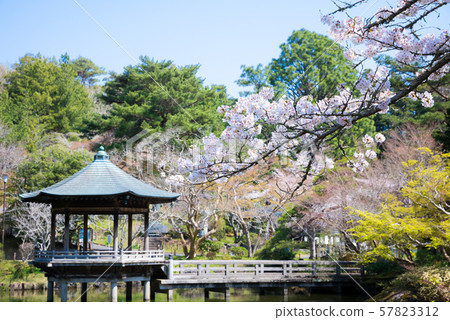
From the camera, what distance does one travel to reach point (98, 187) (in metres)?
11.7

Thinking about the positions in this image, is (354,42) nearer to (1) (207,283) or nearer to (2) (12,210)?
(1) (207,283)

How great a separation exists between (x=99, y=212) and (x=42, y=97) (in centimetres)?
1780

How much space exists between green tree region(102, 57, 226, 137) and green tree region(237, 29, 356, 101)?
2.41 m

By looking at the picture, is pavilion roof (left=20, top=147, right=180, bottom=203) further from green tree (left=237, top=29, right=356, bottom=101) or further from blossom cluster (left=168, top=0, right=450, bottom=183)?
green tree (left=237, top=29, right=356, bottom=101)

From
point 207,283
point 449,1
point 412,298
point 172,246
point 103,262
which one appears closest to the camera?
point 449,1

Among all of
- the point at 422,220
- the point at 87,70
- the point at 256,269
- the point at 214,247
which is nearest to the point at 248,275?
the point at 256,269

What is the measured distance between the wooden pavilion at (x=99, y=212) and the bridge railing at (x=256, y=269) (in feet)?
3.21

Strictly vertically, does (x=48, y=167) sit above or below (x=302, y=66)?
below

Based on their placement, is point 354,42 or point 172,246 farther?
point 172,246

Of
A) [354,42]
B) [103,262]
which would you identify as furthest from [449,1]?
[103,262]

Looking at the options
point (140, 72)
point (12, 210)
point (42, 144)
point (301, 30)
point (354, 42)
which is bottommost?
point (12, 210)

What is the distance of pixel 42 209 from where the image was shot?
19125 mm

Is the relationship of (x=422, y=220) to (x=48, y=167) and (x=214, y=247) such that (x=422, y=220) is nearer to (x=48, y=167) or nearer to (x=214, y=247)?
(x=214, y=247)

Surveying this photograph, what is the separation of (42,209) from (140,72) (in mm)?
9498
